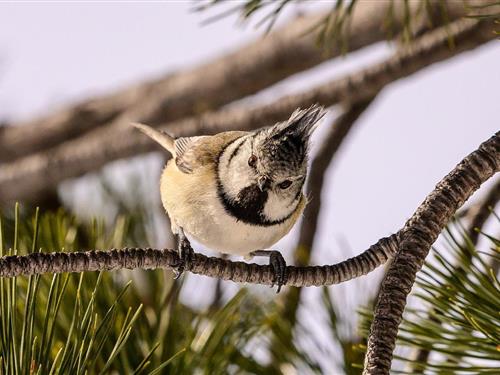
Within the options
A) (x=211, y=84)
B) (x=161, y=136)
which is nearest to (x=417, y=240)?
(x=161, y=136)

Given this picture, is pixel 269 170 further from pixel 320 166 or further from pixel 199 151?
pixel 320 166

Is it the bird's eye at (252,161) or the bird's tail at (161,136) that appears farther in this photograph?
the bird's tail at (161,136)

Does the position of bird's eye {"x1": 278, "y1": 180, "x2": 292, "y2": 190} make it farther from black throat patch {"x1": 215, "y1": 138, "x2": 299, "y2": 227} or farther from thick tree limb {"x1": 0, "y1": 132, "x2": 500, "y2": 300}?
thick tree limb {"x1": 0, "y1": 132, "x2": 500, "y2": 300}

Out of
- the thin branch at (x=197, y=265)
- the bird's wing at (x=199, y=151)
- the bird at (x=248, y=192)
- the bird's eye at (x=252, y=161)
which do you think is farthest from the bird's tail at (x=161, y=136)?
the thin branch at (x=197, y=265)

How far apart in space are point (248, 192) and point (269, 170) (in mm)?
60

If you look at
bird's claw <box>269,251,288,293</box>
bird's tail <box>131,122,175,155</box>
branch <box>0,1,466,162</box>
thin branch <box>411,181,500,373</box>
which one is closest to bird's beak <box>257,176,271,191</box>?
bird's claw <box>269,251,288,293</box>

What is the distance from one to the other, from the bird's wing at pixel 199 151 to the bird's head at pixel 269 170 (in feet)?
0.12

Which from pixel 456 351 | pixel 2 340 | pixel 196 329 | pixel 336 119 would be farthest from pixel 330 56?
pixel 2 340

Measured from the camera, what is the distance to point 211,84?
1.88 metres

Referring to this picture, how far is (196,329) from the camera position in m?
1.19

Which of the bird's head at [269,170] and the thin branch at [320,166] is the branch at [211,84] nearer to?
the thin branch at [320,166]

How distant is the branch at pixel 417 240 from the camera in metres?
0.74

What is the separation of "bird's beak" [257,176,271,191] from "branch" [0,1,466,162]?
1.95 ft

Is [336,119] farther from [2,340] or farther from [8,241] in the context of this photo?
[2,340]
